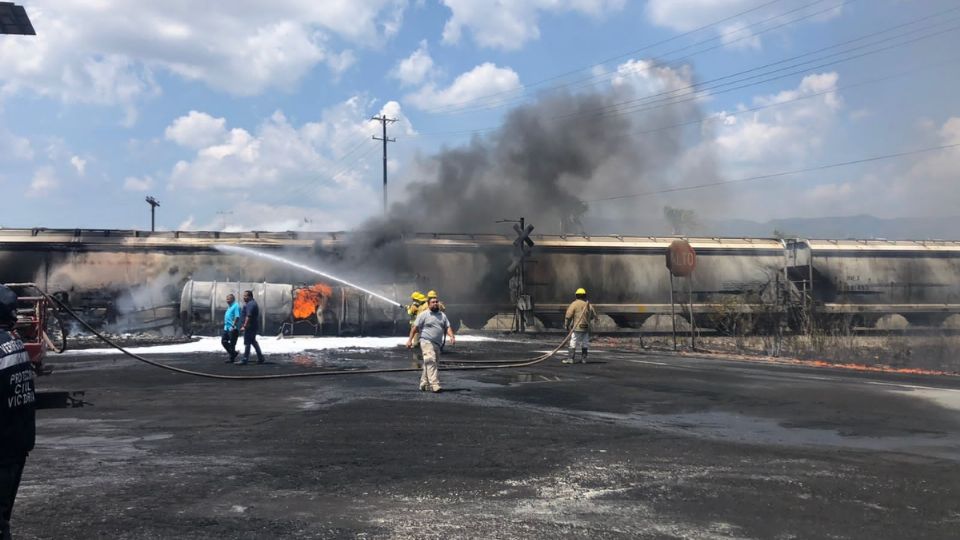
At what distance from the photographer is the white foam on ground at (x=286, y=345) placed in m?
18.5

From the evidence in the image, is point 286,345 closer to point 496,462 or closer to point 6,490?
point 496,462

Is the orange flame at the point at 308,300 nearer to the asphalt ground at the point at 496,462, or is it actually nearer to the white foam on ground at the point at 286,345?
the white foam on ground at the point at 286,345

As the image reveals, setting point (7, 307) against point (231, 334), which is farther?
point (231, 334)

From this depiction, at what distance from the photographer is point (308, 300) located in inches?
896

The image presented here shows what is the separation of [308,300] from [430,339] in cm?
1295

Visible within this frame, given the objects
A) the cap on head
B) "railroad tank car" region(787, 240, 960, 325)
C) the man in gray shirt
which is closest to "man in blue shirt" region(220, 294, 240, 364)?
the man in gray shirt

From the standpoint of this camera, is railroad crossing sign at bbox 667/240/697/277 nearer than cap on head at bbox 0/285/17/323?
No

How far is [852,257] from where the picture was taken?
28891 mm

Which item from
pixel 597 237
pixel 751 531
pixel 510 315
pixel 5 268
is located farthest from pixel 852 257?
pixel 5 268

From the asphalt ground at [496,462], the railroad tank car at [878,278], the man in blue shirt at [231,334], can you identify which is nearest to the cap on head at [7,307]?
the asphalt ground at [496,462]

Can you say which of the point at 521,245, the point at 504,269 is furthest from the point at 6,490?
the point at 504,269

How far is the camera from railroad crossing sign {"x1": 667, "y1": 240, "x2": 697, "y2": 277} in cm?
2152

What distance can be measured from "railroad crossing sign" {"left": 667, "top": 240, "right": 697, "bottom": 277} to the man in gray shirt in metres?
12.4

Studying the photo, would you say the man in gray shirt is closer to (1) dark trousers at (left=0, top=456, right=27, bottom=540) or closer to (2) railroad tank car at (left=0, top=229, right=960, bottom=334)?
(1) dark trousers at (left=0, top=456, right=27, bottom=540)
